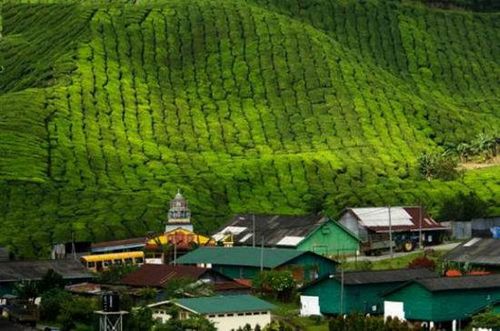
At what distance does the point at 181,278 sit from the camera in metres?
80.1

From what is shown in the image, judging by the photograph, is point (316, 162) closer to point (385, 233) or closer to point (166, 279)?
point (385, 233)

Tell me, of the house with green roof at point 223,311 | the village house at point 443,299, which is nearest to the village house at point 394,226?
the village house at point 443,299

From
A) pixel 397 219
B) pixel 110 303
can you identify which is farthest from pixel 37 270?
pixel 397 219

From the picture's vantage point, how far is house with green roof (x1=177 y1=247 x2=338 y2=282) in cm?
8862

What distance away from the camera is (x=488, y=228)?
357ft

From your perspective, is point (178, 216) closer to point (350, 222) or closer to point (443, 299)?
point (350, 222)

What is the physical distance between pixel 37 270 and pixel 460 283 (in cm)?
3162

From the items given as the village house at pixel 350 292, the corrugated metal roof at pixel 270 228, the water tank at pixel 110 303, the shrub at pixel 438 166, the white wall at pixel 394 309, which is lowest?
the water tank at pixel 110 303

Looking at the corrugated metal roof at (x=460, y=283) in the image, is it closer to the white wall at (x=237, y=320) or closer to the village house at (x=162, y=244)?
the white wall at (x=237, y=320)

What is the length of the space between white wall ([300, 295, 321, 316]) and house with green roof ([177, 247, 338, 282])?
9.82 metres

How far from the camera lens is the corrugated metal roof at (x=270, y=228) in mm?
103250

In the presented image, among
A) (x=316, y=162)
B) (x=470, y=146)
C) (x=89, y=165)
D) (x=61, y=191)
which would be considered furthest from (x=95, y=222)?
(x=470, y=146)

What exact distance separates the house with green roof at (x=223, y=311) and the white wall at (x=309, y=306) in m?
4.77

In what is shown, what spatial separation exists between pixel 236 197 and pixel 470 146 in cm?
4966
